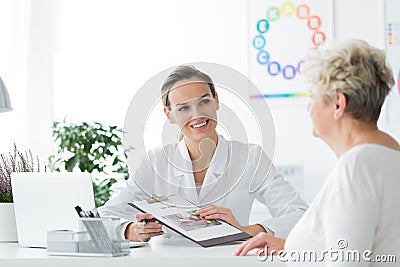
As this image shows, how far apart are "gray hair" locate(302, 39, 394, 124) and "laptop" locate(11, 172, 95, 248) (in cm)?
82

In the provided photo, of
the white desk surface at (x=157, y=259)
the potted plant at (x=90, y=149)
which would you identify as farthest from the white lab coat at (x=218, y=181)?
the potted plant at (x=90, y=149)

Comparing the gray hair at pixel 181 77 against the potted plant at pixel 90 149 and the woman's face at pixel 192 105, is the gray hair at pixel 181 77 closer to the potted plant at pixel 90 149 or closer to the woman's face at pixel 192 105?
the woman's face at pixel 192 105

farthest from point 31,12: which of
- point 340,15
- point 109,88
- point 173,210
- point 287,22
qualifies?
point 173,210

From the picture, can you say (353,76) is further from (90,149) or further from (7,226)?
(90,149)

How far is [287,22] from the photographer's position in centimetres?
417

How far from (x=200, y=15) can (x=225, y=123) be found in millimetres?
2146

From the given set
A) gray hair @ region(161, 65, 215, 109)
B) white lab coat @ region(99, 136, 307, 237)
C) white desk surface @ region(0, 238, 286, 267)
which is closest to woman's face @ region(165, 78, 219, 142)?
gray hair @ region(161, 65, 215, 109)

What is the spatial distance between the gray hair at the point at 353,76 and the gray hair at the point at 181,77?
66 centimetres

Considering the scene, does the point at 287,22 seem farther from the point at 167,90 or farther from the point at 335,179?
the point at 335,179

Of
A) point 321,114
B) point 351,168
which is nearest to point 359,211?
point 351,168

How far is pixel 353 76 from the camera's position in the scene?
1.54 meters

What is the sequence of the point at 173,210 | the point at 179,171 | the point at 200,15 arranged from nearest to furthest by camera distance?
the point at 173,210
the point at 179,171
the point at 200,15

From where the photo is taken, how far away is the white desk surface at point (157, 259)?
66.9 inches

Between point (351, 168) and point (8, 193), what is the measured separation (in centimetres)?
126
